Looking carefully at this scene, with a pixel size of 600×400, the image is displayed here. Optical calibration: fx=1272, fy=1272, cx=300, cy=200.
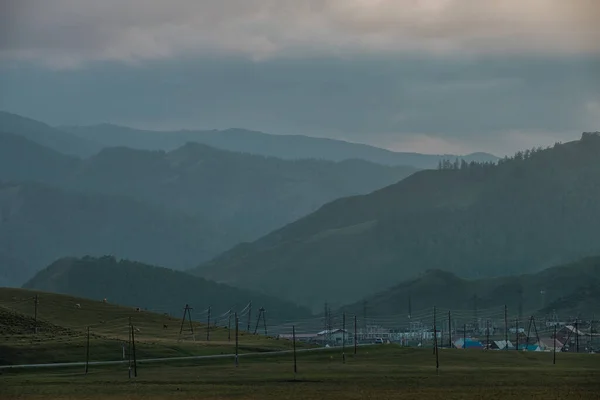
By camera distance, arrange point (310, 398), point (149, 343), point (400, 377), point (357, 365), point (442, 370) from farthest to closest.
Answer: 1. point (149, 343)
2. point (357, 365)
3. point (442, 370)
4. point (400, 377)
5. point (310, 398)

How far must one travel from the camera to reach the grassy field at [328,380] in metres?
109

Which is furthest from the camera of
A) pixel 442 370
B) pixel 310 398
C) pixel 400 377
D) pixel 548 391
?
pixel 442 370

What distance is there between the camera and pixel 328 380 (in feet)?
420

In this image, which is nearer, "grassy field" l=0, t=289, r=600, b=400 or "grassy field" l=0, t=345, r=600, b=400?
"grassy field" l=0, t=345, r=600, b=400

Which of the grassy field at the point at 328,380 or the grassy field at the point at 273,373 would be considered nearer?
the grassy field at the point at 328,380

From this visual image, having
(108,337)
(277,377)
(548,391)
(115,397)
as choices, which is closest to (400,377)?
(277,377)

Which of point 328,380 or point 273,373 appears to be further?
point 273,373

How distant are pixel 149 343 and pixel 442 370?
167ft

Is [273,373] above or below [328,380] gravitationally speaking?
above

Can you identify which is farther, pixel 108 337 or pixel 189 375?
pixel 108 337

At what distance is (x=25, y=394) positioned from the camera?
356ft

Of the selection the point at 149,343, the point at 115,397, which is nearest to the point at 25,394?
the point at 115,397

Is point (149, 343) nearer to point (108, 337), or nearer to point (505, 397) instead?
point (108, 337)

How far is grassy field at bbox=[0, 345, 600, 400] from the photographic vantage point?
4301 inches
